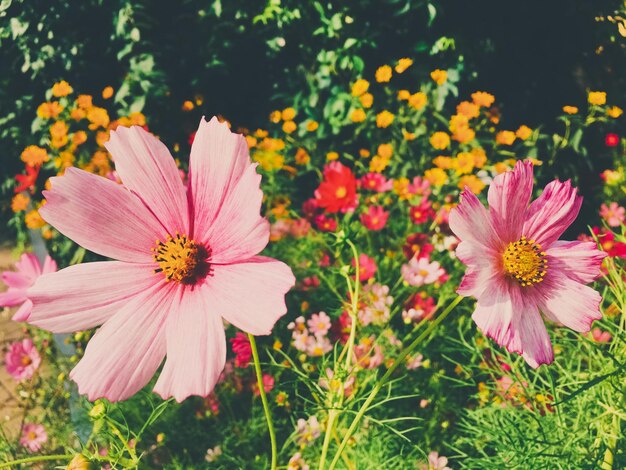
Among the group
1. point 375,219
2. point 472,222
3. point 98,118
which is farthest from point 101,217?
point 98,118

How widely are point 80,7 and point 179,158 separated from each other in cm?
75

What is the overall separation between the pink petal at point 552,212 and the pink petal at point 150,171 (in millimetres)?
408

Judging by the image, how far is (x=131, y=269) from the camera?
53cm

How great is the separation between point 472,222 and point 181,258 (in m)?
0.32

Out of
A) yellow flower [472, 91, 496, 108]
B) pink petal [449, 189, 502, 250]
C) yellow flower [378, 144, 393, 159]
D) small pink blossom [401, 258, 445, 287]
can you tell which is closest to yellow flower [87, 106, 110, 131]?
yellow flower [378, 144, 393, 159]

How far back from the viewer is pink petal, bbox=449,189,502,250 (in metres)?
0.48

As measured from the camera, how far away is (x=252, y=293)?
45cm

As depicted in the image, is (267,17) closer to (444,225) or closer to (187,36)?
(187,36)

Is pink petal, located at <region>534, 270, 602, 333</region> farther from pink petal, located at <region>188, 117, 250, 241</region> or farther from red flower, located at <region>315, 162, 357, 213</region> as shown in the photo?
red flower, located at <region>315, 162, 357, 213</region>

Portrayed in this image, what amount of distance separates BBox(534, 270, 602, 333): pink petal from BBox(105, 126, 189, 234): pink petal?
432mm

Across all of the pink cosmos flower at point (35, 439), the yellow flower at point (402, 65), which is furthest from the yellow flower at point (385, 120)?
the pink cosmos flower at point (35, 439)

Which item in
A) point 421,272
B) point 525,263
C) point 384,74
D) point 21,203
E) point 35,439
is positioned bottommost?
point 35,439

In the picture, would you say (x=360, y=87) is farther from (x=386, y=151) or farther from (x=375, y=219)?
(x=375, y=219)

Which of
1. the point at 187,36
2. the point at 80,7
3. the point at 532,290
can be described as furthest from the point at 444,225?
the point at 80,7
